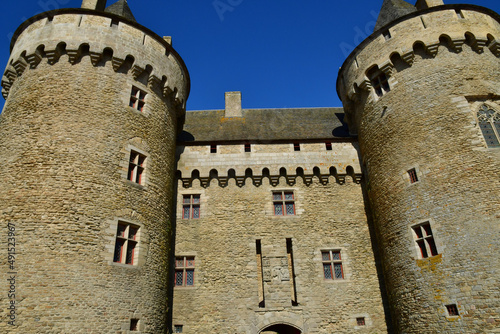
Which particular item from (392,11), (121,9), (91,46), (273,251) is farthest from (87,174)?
(392,11)

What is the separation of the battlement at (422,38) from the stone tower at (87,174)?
322 inches

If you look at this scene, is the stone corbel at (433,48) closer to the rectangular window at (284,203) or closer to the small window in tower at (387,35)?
the small window in tower at (387,35)

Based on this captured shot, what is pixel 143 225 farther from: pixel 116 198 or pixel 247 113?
pixel 247 113

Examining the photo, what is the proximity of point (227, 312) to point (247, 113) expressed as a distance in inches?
428

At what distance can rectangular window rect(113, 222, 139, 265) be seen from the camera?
1052 centimetres

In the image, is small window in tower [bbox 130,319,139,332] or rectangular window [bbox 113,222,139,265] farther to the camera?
rectangular window [bbox 113,222,139,265]

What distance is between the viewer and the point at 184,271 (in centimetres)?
1362

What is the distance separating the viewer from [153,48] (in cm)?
1405

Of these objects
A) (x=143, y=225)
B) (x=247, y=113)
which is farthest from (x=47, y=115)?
(x=247, y=113)

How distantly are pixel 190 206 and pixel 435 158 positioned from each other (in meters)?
9.33

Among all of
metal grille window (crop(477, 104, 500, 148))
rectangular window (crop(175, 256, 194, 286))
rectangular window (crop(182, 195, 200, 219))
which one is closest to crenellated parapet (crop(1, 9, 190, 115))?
rectangular window (crop(182, 195, 200, 219))

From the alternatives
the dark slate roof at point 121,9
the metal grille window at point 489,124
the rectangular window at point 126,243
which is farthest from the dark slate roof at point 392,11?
the rectangular window at point 126,243

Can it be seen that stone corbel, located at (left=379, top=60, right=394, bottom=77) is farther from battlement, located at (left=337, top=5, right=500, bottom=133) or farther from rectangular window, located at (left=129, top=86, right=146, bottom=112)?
rectangular window, located at (left=129, top=86, right=146, bottom=112)

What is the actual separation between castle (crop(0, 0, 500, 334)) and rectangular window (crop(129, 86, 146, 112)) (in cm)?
5
